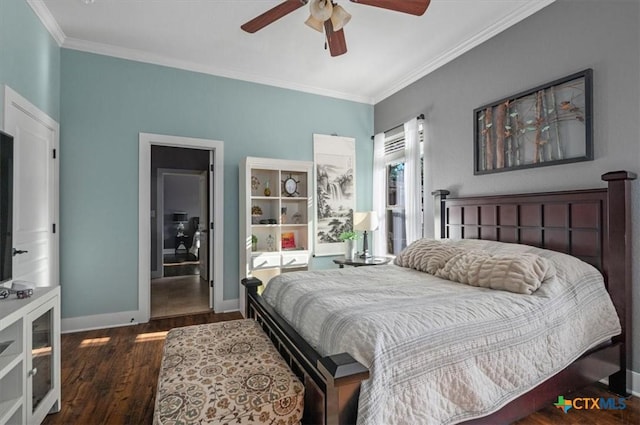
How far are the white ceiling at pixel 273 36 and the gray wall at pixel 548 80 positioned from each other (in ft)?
0.65

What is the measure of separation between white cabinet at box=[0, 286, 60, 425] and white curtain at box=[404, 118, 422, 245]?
336 cm

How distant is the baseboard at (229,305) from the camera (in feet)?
12.9

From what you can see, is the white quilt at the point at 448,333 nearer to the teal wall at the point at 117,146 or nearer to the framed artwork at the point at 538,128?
the framed artwork at the point at 538,128

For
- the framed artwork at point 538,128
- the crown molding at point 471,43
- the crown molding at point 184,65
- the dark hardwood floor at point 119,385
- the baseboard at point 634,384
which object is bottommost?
the dark hardwood floor at point 119,385

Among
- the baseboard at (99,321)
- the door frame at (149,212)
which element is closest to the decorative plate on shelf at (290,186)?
the door frame at (149,212)

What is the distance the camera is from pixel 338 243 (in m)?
4.60

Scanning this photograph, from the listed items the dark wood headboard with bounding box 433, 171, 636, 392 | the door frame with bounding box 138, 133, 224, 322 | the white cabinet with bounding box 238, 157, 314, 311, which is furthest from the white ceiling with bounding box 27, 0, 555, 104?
the dark wood headboard with bounding box 433, 171, 636, 392

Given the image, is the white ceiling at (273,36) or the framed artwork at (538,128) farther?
the white ceiling at (273,36)

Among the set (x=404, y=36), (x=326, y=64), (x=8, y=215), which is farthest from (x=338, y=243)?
(x=8, y=215)

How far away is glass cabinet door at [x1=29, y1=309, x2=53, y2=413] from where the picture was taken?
5.54 feet

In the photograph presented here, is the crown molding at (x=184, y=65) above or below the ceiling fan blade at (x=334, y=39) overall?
above

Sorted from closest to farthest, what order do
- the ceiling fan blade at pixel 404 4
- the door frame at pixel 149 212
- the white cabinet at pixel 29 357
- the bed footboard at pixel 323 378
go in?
the bed footboard at pixel 323 378
the white cabinet at pixel 29 357
the ceiling fan blade at pixel 404 4
the door frame at pixel 149 212

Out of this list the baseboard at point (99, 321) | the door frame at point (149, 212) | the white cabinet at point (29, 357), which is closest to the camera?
the white cabinet at point (29, 357)

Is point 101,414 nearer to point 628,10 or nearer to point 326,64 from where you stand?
point 326,64
